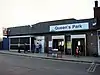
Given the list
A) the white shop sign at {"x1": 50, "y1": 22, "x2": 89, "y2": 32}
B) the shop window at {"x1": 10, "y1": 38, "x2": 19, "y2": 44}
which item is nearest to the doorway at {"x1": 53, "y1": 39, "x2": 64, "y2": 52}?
the white shop sign at {"x1": 50, "y1": 22, "x2": 89, "y2": 32}

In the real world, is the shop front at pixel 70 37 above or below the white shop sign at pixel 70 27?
below

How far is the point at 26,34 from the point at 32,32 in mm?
1883

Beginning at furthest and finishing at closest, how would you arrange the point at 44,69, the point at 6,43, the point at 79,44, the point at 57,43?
the point at 6,43 → the point at 57,43 → the point at 79,44 → the point at 44,69

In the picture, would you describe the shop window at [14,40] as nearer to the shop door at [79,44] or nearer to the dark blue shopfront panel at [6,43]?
the dark blue shopfront panel at [6,43]

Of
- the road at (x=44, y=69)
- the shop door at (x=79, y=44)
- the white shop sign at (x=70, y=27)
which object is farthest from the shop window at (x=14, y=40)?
the road at (x=44, y=69)

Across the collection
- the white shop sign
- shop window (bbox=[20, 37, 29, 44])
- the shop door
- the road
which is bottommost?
the road

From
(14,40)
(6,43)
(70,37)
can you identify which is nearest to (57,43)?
(70,37)

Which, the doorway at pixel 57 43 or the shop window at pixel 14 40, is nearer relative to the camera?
the doorway at pixel 57 43

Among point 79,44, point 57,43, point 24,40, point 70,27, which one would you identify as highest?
→ point 70,27

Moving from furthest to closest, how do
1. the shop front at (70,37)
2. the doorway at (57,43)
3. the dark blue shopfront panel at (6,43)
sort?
Answer: the dark blue shopfront panel at (6,43)
the doorway at (57,43)
the shop front at (70,37)

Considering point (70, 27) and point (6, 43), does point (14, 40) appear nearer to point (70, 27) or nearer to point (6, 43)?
point (6, 43)

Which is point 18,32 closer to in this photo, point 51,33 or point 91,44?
point 51,33

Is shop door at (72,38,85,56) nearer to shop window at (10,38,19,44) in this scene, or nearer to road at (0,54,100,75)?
road at (0,54,100,75)

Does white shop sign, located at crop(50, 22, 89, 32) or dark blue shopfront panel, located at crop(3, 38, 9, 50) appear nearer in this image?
white shop sign, located at crop(50, 22, 89, 32)
